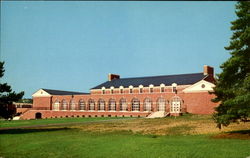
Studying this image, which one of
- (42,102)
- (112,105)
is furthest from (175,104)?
(42,102)

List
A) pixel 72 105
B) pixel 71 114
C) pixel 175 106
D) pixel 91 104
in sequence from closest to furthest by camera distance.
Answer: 1. pixel 175 106
2. pixel 91 104
3. pixel 71 114
4. pixel 72 105

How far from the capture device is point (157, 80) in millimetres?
63438

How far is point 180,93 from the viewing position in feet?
183

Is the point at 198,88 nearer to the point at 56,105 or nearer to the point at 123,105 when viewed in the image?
the point at 123,105

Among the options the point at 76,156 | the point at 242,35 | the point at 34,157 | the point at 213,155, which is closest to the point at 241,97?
the point at 242,35

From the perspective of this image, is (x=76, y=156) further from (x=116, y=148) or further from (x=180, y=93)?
(x=180, y=93)

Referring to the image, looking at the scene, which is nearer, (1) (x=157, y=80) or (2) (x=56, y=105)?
(1) (x=157, y=80)

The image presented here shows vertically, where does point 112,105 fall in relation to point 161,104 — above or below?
below

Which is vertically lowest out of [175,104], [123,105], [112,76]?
[123,105]

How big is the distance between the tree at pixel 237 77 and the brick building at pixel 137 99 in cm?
2700

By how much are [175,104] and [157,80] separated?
30.6 feet

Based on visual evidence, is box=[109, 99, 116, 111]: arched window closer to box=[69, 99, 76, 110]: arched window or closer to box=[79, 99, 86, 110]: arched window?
box=[79, 99, 86, 110]: arched window

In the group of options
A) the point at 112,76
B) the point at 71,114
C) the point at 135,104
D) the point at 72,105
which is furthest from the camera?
the point at 112,76

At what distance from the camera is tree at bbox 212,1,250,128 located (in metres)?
17.6
